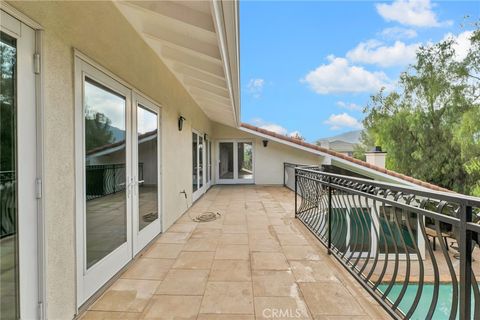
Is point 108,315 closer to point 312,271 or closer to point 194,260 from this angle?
point 194,260

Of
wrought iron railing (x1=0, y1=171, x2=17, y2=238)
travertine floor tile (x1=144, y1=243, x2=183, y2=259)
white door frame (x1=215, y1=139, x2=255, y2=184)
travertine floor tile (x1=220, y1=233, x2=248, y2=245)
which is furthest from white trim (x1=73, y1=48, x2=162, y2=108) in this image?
white door frame (x1=215, y1=139, x2=255, y2=184)

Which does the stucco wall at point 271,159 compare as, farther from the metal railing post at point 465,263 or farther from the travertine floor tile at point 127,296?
the metal railing post at point 465,263

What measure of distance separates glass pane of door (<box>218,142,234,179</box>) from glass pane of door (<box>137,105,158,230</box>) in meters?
7.60

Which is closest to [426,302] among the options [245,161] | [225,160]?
[245,161]

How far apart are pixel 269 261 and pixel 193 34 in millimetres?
2704

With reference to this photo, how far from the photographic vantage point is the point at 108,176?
2.63 metres

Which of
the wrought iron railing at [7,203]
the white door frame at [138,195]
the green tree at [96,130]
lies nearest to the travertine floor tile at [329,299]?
the white door frame at [138,195]

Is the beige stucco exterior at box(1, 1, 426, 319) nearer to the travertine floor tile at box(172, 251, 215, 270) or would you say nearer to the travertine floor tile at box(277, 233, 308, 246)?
the travertine floor tile at box(172, 251, 215, 270)

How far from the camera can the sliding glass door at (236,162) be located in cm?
1162

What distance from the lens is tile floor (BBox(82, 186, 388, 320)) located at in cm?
214

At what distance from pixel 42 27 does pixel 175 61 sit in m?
2.63

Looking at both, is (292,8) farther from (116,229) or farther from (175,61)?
(116,229)

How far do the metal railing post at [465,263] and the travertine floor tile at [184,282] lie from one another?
185cm

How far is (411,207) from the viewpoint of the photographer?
1.77 m
